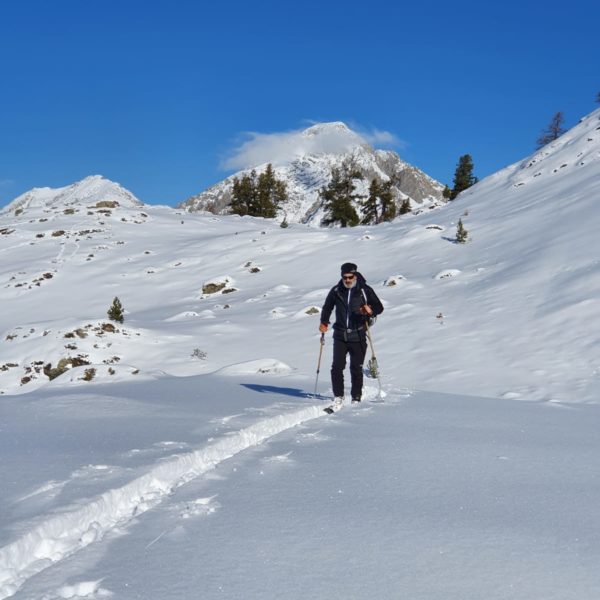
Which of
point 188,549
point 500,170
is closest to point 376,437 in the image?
point 188,549

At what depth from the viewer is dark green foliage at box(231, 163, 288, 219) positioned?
199 feet

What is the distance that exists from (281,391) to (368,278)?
568 inches

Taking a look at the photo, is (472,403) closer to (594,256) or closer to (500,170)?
(594,256)

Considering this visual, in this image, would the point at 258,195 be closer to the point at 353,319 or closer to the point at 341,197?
the point at 341,197

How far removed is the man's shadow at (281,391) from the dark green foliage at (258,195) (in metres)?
51.8

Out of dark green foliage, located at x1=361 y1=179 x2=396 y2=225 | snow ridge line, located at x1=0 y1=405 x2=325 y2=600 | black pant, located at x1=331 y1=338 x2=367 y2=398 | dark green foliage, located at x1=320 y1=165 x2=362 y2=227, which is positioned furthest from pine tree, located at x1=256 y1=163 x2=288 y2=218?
snow ridge line, located at x1=0 y1=405 x2=325 y2=600

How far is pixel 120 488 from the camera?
3971 mm

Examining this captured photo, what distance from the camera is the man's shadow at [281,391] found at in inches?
362

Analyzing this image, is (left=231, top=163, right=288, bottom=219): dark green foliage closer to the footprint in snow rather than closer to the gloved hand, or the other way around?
the gloved hand

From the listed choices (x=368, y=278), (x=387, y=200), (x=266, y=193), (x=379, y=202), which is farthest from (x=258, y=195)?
(x=368, y=278)

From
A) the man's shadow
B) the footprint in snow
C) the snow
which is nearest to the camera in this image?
the snow

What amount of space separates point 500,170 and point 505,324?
107ft

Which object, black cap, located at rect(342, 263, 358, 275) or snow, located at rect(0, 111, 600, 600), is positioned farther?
black cap, located at rect(342, 263, 358, 275)

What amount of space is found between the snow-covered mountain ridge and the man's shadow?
2858mm
